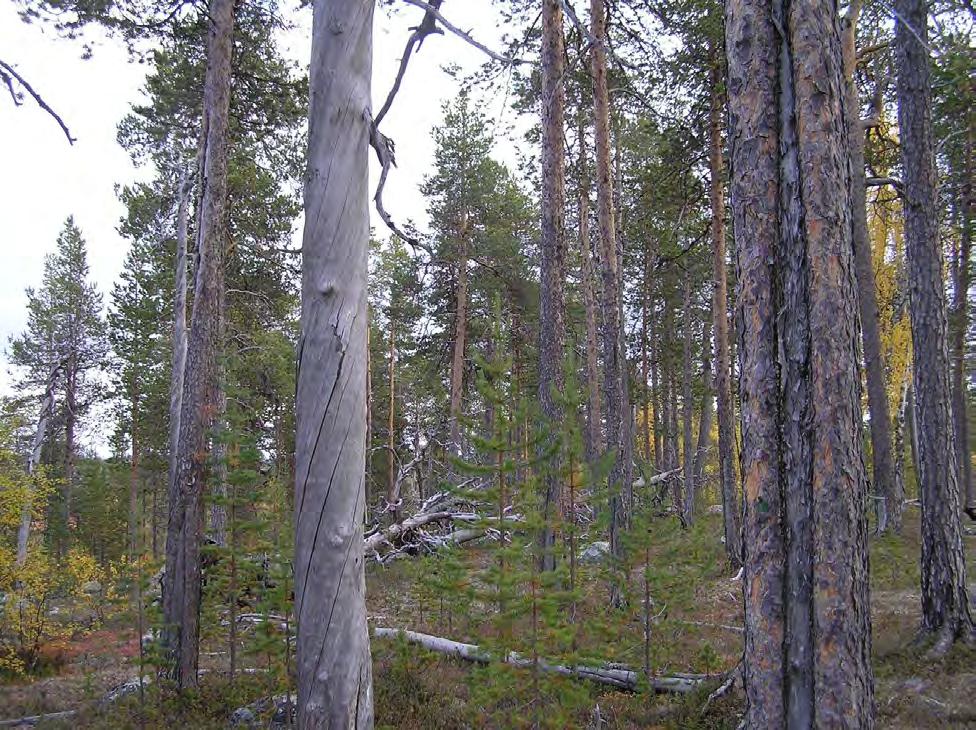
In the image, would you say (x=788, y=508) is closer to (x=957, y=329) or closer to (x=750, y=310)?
(x=750, y=310)

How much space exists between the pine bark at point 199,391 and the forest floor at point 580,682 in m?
0.64

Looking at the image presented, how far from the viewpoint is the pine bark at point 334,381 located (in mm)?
2090

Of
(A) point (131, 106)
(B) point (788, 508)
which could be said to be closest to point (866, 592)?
(B) point (788, 508)

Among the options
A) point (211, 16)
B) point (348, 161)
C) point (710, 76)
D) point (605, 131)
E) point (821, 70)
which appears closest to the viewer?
point (348, 161)

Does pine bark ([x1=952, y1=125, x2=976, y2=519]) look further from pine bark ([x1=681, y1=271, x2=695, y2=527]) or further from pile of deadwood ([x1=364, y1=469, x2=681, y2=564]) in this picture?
pile of deadwood ([x1=364, y1=469, x2=681, y2=564])

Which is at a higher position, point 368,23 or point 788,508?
point 368,23

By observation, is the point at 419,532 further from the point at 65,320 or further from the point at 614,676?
the point at 65,320

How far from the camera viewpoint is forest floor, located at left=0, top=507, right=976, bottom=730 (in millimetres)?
4941

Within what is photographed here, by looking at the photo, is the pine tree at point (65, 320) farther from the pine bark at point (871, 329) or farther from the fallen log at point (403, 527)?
the pine bark at point (871, 329)

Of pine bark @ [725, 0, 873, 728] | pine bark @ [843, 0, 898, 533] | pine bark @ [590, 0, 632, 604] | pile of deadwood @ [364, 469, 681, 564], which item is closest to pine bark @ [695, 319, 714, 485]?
pile of deadwood @ [364, 469, 681, 564]

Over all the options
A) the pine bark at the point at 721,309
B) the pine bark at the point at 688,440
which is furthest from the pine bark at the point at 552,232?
the pine bark at the point at 688,440

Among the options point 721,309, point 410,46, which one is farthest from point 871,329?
point 410,46

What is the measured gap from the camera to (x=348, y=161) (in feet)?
7.39

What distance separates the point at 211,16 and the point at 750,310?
321 inches
